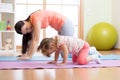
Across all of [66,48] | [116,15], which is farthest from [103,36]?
[66,48]

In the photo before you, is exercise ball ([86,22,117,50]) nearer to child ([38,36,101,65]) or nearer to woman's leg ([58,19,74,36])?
woman's leg ([58,19,74,36])

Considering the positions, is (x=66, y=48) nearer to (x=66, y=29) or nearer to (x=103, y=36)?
(x=66, y=29)

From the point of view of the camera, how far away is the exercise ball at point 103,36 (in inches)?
170

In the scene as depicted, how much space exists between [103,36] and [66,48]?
2256mm

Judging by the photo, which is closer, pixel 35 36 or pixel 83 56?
pixel 83 56

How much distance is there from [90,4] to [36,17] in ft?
8.24

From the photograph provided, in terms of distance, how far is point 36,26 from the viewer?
243 cm

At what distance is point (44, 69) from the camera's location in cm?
196

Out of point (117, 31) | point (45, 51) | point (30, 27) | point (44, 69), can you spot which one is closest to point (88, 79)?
point (44, 69)

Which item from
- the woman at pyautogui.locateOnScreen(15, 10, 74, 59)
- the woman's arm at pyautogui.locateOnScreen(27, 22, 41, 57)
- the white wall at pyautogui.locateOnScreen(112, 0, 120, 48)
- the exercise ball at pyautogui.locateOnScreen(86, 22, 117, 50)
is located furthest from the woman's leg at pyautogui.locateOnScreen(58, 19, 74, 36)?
the white wall at pyautogui.locateOnScreen(112, 0, 120, 48)

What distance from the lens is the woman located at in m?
2.43

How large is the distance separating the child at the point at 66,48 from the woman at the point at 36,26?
1.01 feet

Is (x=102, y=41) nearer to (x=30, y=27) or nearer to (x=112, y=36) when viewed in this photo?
(x=112, y=36)

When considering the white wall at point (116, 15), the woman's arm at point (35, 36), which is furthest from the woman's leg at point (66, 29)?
the white wall at point (116, 15)
